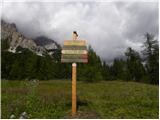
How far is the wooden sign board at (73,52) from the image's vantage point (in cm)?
1008

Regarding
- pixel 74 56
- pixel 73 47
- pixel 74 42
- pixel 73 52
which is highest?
pixel 74 42

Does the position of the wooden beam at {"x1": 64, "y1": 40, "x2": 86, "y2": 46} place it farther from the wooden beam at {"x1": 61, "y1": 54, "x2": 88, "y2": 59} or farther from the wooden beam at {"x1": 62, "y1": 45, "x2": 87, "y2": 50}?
the wooden beam at {"x1": 61, "y1": 54, "x2": 88, "y2": 59}

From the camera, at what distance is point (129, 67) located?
72125 mm

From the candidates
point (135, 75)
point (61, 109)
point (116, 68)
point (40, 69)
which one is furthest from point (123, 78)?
point (61, 109)

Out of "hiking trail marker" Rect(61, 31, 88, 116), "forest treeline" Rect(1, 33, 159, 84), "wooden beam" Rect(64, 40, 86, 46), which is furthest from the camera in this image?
"forest treeline" Rect(1, 33, 159, 84)

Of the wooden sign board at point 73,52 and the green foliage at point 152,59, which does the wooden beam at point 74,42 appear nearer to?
the wooden sign board at point 73,52

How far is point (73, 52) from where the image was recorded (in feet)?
33.2

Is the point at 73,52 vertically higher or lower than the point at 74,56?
higher

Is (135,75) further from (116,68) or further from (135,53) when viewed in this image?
(116,68)

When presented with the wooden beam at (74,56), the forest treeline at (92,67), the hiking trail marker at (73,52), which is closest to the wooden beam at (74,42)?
the hiking trail marker at (73,52)

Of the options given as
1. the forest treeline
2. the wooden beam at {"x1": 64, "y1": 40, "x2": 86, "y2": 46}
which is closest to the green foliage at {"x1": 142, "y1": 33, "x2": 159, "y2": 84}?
the forest treeline

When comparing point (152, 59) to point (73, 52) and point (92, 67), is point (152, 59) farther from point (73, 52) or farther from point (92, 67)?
point (73, 52)

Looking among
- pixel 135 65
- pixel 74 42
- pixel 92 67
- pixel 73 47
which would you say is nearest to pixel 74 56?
pixel 73 47

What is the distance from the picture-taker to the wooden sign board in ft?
33.1
